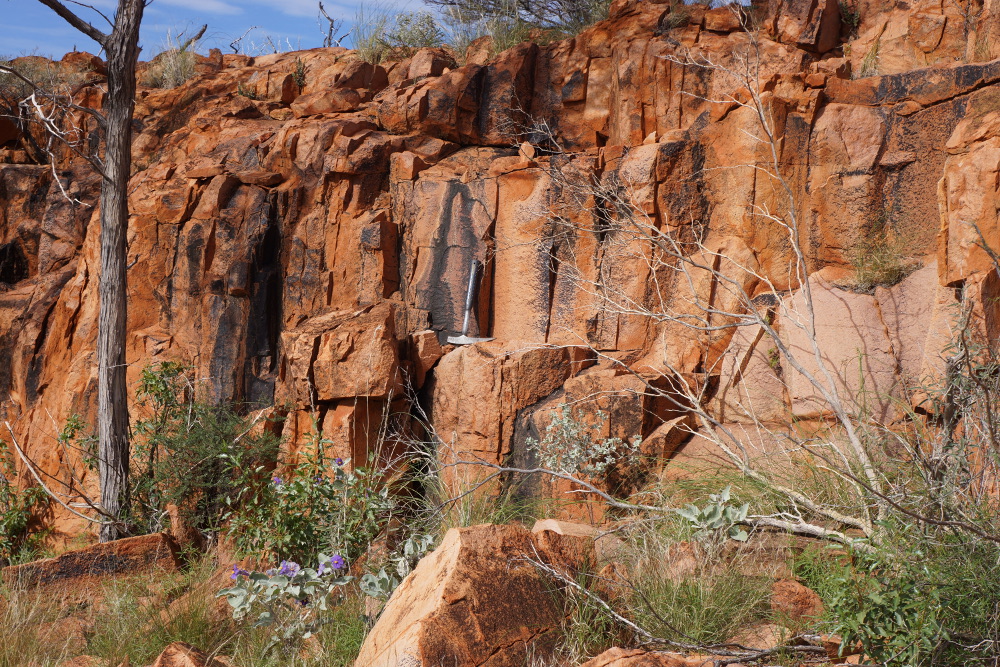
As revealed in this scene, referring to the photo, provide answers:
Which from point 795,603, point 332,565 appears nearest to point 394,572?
point 332,565

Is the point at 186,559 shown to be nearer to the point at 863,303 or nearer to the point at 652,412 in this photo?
the point at 652,412

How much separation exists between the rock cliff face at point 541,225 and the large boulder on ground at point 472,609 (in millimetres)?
2596

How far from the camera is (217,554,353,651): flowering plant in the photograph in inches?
154

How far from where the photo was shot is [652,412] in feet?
20.9

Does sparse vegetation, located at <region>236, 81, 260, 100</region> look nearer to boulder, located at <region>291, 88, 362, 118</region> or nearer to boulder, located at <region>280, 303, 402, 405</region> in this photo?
boulder, located at <region>291, 88, 362, 118</region>

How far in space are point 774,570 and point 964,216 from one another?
116 inches

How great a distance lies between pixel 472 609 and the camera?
3225 mm

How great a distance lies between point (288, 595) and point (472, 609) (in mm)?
1337

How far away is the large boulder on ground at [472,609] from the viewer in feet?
10.2

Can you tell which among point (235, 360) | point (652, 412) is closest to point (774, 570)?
point (652, 412)

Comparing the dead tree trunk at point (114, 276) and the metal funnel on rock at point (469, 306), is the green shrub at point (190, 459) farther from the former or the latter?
the metal funnel on rock at point (469, 306)

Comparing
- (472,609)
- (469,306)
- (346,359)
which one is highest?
(469,306)

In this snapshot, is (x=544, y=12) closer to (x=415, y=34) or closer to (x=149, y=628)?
(x=415, y=34)

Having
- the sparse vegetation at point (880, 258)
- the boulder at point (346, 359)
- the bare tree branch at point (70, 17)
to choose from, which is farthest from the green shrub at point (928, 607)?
the bare tree branch at point (70, 17)
